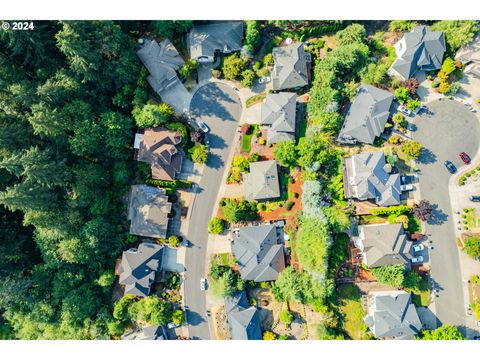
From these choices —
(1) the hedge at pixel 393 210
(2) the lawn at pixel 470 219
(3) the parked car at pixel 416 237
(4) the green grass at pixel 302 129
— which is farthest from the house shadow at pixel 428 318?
(4) the green grass at pixel 302 129

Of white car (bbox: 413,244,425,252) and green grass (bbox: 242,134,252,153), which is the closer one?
white car (bbox: 413,244,425,252)

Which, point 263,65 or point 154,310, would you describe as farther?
point 263,65

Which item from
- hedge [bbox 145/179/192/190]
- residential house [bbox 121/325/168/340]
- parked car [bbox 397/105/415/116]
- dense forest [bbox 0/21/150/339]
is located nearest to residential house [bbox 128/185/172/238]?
hedge [bbox 145/179/192/190]

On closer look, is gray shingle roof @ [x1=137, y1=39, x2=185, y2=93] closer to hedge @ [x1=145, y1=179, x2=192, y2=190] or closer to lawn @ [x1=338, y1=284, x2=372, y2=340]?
hedge @ [x1=145, y1=179, x2=192, y2=190]

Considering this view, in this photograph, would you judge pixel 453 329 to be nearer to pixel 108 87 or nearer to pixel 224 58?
pixel 224 58

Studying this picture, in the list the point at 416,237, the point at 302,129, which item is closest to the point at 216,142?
the point at 302,129

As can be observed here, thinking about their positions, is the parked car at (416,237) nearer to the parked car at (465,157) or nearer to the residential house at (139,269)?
the parked car at (465,157)
